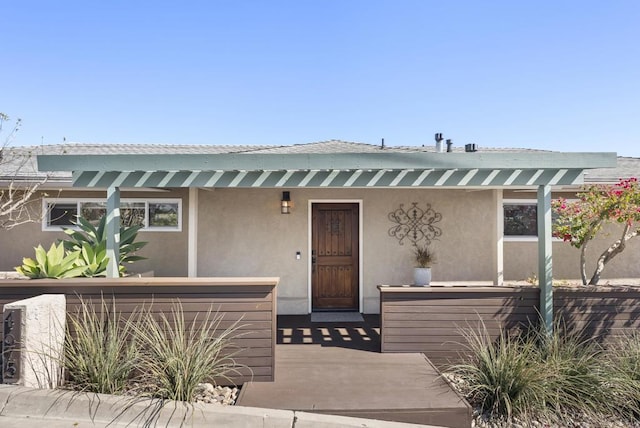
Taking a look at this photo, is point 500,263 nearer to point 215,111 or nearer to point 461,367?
point 461,367

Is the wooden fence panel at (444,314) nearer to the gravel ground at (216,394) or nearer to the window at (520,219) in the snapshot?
the gravel ground at (216,394)

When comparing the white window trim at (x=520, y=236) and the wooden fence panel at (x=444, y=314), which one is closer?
the wooden fence panel at (x=444, y=314)

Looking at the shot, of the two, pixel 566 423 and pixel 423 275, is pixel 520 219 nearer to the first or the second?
pixel 423 275

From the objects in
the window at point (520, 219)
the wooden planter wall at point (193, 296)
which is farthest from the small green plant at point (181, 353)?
the window at point (520, 219)

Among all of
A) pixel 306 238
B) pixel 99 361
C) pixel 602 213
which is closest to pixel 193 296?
pixel 99 361

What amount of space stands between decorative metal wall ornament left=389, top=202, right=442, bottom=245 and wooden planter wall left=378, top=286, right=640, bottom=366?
10.1 feet

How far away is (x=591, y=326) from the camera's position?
4.99 m

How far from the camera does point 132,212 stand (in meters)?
7.96

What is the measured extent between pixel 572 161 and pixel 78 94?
48.1 feet

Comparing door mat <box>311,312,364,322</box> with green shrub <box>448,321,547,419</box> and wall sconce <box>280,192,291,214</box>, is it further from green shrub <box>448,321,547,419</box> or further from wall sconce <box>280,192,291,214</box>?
green shrub <box>448,321,547,419</box>

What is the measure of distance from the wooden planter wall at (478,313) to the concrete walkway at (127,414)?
1707mm

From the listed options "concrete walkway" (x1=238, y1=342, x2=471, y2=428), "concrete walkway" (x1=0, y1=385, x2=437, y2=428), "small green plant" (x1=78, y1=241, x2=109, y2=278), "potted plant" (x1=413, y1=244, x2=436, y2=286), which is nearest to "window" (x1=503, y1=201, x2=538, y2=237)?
"potted plant" (x1=413, y1=244, x2=436, y2=286)

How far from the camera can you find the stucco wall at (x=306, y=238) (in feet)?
26.3

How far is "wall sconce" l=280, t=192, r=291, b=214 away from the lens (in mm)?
7863
